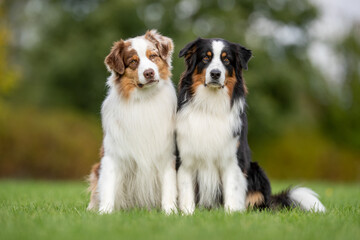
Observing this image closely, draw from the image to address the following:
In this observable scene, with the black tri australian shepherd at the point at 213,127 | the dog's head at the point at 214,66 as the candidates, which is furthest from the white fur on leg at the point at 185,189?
the dog's head at the point at 214,66

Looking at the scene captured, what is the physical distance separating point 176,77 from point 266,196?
1199cm

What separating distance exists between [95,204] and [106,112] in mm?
1259

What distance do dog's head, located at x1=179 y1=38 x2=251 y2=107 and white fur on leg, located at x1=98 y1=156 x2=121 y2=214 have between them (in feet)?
4.51

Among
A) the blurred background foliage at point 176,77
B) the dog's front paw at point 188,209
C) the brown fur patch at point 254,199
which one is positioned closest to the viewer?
the dog's front paw at point 188,209

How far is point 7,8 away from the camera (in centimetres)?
2481

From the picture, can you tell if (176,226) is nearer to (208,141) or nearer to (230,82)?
(208,141)

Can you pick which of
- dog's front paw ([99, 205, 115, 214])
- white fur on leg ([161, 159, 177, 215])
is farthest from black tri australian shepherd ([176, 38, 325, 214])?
dog's front paw ([99, 205, 115, 214])

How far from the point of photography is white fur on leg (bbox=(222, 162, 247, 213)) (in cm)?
589

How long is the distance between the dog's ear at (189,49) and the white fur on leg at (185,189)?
1524 mm

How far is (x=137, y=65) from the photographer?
227 inches

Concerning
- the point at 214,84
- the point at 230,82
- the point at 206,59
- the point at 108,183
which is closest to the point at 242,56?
the point at 230,82

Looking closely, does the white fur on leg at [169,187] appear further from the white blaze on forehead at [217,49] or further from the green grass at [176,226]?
the white blaze on forehead at [217,49]

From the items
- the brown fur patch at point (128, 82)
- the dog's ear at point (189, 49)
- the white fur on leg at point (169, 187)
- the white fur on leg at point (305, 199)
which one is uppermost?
the dog's ear at point (189, 49)

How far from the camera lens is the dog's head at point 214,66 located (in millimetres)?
5773
